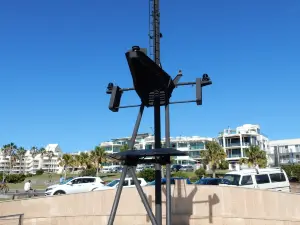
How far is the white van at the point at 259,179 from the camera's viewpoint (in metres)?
18.1

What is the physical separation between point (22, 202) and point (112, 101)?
24.9 feet

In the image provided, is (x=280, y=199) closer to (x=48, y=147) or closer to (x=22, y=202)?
(x=22, y=202)

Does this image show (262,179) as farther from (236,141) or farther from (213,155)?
(236,141)

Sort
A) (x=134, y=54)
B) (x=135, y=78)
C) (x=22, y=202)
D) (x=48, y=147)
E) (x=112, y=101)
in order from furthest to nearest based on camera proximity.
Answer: (x=48, y=147)
(x=22, y=202)
(x=112, y=101)
(x=135, y=78)
(x=134, y=54)

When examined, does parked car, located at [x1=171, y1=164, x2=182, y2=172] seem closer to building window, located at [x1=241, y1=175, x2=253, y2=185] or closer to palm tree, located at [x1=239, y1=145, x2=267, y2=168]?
palm tree, located at [x1=239, y1=145, x2=267, y2=168]

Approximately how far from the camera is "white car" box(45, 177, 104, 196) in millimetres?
21391

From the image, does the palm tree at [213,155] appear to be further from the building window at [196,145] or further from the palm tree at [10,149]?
the palm tree at [10,149]

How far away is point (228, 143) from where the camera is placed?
8250 cm

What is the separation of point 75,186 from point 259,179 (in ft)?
40.8

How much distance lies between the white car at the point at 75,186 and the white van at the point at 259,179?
9555 millimetres

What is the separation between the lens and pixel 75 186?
2219cm

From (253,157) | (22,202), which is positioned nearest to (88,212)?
(22,202)

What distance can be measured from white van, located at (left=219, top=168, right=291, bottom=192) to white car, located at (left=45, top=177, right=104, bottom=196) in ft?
31.3

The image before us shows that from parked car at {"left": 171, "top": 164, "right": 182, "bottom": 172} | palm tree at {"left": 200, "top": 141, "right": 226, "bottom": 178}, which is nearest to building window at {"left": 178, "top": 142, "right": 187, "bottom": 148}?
parked car at {"left": 171, "top": 164, "right": 182, "bottom": 172}
